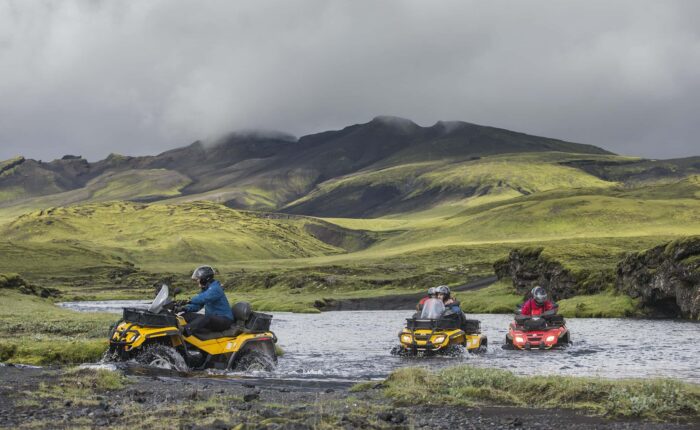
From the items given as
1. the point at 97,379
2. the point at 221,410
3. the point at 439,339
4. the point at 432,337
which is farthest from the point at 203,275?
the point at 439,339

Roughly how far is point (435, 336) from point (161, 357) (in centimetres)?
1523

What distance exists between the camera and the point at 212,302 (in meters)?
28.2

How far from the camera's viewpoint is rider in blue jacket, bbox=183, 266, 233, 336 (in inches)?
1102

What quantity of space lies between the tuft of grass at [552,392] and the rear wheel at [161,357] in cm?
886

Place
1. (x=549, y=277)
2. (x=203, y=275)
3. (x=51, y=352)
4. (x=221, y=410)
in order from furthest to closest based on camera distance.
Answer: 1. (x=549, y=277)
2. (x=51, y=352)
3. (x=203, y=275)
4. (x=221, y=410)

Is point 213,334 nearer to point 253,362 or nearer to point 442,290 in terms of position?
point 253,362

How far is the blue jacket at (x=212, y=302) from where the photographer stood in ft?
91.7

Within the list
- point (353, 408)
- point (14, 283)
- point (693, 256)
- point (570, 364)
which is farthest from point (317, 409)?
point (14, 283)

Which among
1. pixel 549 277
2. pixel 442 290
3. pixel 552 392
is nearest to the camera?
pixel 552 392

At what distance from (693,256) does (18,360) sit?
67.8m

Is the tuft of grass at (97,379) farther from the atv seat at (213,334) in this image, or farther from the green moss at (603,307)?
the green moss at (603,307)

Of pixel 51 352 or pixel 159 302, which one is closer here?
pixel 159 302

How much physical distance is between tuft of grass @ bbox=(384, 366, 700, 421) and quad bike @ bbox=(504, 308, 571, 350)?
776 inches

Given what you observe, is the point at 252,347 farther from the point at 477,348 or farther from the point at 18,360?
the point at 477,348
